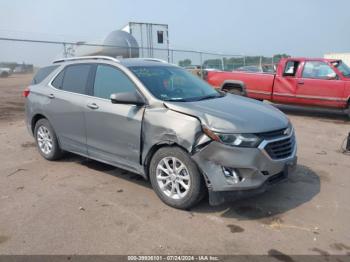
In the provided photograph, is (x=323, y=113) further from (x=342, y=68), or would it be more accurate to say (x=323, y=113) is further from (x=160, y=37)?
(x=160, y=37)

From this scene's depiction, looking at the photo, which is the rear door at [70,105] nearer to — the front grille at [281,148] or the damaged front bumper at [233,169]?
the damaged front bumper at [233,169]

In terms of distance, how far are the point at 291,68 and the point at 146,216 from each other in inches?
337

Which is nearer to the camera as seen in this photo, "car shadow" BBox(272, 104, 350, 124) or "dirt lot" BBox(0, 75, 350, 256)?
"dirt lot" BBox(0, 75, 350, 256)

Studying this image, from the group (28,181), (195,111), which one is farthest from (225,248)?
(28,181)

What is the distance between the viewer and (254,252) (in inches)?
134

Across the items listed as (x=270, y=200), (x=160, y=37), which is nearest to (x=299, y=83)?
(x=270, y=200)

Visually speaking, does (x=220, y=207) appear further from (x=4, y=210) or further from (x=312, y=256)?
(x=4, y=210)

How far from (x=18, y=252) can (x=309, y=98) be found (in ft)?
31.0

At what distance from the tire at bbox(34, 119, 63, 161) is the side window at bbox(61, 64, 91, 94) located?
31.6 inches

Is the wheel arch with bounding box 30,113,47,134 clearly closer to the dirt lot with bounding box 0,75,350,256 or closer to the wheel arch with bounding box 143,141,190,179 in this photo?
the dirt lot with bounding box 0,75,350,256

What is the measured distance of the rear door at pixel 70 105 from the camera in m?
5.39

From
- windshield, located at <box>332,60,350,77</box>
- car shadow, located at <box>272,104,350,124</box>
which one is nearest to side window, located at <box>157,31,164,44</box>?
car shadow, located at <box>272,104,350,124</box>

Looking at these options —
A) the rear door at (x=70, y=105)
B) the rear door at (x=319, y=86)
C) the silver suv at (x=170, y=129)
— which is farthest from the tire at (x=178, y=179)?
the rear door at (x=319, y=86)

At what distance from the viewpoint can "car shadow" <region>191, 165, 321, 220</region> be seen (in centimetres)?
420
